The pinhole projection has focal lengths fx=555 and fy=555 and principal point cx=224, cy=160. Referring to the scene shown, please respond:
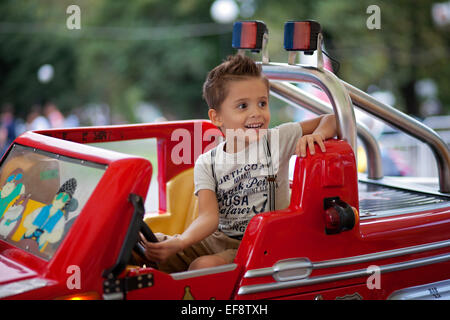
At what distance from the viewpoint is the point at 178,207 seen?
2816 millimetres

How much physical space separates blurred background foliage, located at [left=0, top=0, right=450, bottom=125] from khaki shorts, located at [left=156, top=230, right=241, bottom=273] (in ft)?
41.0

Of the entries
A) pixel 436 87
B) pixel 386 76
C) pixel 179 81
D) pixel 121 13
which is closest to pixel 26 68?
pixel 121 13

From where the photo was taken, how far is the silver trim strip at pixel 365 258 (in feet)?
6.40

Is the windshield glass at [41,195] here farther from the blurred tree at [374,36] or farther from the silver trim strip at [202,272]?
the blurred tree at [374,36]

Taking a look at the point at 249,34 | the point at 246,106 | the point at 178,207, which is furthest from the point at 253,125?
the point at 178,207

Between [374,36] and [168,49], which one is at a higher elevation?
[374,36]

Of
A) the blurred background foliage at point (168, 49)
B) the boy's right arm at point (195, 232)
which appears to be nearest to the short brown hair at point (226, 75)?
the boy's right arm at point (195, 232)

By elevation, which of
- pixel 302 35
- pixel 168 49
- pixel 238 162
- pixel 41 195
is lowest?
pixel 41 195

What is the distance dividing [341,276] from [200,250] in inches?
22.6

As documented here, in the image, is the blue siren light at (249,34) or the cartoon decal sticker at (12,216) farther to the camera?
the blue siren light at (249,34)

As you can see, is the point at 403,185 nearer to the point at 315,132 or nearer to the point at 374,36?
the point at 315,132

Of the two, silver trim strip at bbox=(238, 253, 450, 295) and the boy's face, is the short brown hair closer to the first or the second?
the boy's face

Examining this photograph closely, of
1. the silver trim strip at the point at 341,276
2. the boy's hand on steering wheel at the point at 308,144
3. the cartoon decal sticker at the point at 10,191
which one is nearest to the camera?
the silver trim strip at the point at 341,276
